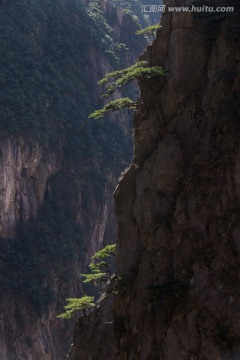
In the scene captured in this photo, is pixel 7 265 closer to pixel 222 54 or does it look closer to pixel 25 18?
pixel 25 18

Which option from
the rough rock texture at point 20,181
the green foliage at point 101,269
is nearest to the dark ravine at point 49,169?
the rough rock texture at point 20,181

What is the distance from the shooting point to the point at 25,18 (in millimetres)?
46719

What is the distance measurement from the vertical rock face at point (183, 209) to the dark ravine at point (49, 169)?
19434 millimetres

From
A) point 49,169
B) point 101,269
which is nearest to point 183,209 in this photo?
point 101,269

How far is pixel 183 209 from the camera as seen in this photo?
14.0 meters

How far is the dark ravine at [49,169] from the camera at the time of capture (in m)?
36.1

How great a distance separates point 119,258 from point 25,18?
3450 cm

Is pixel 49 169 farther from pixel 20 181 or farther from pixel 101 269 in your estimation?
pixel 101 269

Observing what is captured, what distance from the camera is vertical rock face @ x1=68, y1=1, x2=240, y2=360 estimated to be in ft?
41.4

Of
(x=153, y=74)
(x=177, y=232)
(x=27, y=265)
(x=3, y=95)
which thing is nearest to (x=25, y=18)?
(x=3, y=95)

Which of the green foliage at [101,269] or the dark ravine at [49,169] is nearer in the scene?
the green foliage at [101,269]

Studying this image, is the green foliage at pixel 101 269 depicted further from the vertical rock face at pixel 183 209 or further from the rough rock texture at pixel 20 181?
the rough rock texture at pixel 20 181

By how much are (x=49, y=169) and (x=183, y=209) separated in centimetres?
2942

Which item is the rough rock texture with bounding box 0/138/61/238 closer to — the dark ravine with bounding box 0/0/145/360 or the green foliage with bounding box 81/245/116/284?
the dark ravine with bounding box 0/0/145/360
